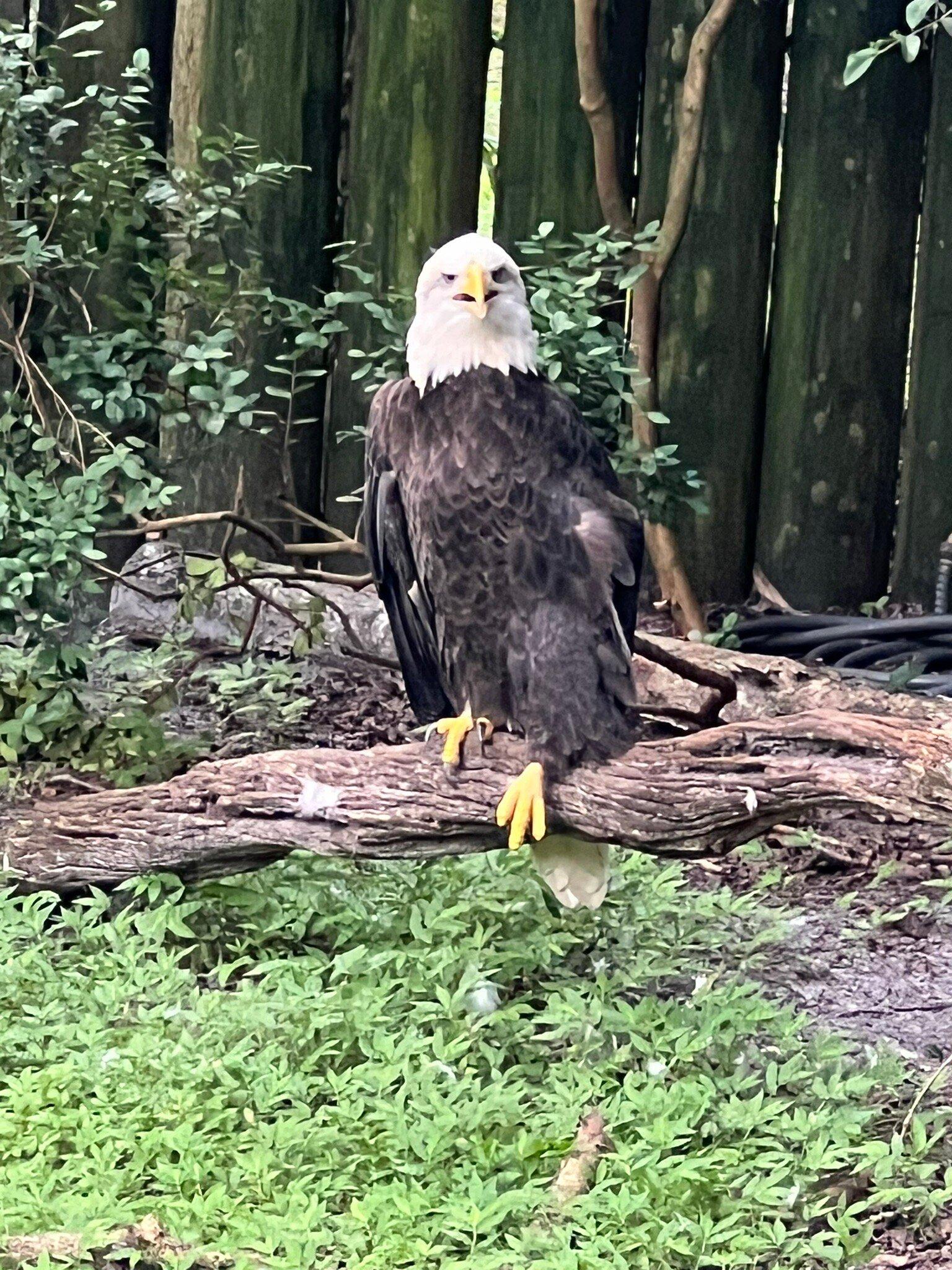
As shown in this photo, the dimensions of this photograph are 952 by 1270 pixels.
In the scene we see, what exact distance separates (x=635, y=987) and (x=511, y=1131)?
1.98 ft

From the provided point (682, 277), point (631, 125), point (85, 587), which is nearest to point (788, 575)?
point (682, 277)

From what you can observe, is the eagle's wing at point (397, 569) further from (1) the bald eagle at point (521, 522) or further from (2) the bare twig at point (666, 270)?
(2) the bare twig at point (666, 270)

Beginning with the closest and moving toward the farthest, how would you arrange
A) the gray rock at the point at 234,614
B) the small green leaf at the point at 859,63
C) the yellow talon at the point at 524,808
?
the small green leaf at the point at 859,63, the yellow talon at the point at 524,808, the gray rock at the point at 234,614

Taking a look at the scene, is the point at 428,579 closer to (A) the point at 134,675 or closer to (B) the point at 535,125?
(A) the point at 134,675

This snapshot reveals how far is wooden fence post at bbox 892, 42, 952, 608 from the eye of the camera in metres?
4.07

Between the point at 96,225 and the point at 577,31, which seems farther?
the point at 577,31

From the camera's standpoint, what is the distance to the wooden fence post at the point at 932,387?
407 cm

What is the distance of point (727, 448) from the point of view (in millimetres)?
4277

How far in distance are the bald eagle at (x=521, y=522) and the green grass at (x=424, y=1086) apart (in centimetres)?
26

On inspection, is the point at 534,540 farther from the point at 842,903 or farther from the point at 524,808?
the point at 842,903

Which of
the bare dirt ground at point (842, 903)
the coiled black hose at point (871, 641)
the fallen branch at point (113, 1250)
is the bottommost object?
the fallen branch at point (113, 1250)

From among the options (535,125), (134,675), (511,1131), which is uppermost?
(535,125)

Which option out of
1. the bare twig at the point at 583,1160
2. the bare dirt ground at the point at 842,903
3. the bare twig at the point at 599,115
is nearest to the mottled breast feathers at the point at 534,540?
the bare dirt ground at the point at 842,903

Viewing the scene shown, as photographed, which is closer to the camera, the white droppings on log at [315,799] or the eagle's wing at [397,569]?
the white droppings on log at [315,799]
